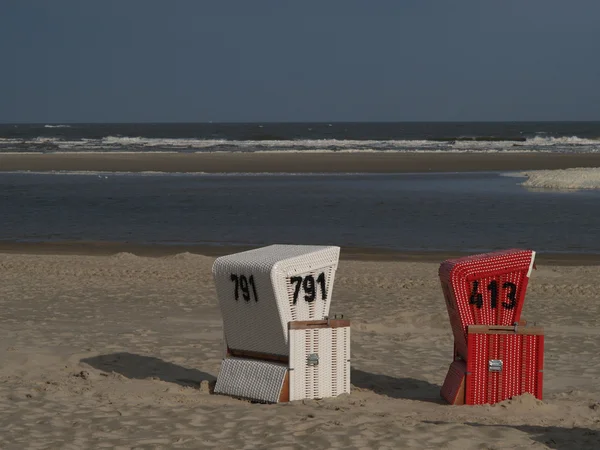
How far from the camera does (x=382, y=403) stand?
7.02 meters

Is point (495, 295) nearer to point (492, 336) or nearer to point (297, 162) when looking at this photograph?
point (492, 336)

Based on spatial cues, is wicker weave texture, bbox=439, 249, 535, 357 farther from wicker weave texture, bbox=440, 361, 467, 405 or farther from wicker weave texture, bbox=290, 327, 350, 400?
wicker weave texture, bbox=290, 327, 350, 400

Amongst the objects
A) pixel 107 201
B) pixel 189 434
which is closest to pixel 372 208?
pixel 107 201

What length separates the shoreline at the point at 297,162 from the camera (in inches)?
1654

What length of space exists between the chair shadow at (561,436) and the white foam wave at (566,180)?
81.1 ft

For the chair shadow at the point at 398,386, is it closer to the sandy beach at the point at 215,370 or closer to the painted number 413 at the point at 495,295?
the sandy beach at the point at 215,370

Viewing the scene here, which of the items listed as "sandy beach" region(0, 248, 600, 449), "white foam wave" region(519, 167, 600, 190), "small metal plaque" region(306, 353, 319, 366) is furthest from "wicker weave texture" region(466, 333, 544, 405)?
"white foam wave" region(519, 167, 600, 190)

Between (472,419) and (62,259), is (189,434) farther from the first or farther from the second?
(62,259)

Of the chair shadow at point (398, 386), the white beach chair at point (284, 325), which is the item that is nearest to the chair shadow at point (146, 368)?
the white beach chair at point (284, 325)

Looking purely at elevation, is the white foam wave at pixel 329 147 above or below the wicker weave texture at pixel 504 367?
above

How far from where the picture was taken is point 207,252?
57.4 feet

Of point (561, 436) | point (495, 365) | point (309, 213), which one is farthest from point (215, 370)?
point (309, 213)

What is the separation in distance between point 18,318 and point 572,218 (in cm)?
1511

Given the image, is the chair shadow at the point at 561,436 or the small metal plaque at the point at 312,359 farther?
the small metal plaque at the point at 312,359
